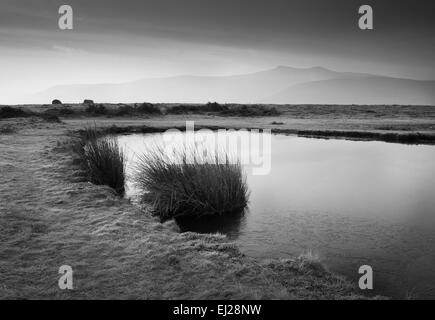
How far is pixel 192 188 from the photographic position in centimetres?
1004

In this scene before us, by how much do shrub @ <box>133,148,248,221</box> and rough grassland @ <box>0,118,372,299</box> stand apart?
1250 mm

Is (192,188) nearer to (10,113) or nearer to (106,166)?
(106,166)

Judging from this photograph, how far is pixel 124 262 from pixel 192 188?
4.42 meters

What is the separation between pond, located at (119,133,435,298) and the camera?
22.4ft

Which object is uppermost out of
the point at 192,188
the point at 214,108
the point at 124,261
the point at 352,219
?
the point at 214,108

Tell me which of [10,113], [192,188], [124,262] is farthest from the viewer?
[10,113]

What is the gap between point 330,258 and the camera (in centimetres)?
715

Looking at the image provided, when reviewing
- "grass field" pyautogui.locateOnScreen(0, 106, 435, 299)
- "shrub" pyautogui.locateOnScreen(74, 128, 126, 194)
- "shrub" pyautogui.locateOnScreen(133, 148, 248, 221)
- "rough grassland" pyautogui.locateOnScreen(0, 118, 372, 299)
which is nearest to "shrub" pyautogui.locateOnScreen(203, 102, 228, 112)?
"shrub" pyautogui.locateOnScreen(74, 128, 126, 194)

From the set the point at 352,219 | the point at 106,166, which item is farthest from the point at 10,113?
the point at 352,219

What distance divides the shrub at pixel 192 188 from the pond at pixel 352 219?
2.75ft

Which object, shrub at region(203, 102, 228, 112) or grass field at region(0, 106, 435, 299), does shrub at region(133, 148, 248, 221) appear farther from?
shrub at region(203, 102, 228, 112)

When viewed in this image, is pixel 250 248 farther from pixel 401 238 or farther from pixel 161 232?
pixel 401 238

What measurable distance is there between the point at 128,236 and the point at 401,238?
20.3 feet

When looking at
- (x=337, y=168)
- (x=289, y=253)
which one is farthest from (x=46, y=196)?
(x=337, y=168)
